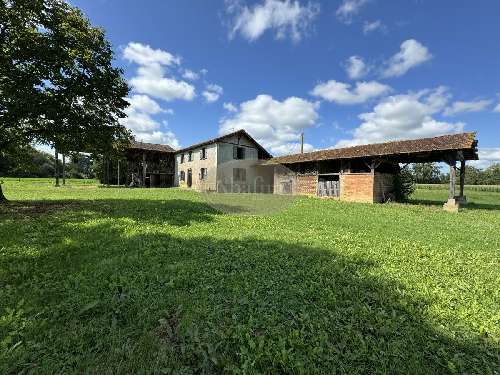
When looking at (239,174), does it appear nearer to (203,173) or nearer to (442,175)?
(203,173)

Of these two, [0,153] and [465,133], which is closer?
[0,153]

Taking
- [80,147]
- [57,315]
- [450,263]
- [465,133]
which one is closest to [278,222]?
[450,263]

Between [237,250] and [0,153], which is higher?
[0,153]

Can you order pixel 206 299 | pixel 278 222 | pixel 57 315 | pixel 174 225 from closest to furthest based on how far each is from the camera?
pixel 57 315, pixel 206 299, pixel 174 225, pixel 278 222

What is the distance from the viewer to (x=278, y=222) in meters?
9.80

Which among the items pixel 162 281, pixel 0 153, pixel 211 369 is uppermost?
pixel 0 153

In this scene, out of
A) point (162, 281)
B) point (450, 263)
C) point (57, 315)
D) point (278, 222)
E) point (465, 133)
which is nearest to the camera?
point (57, 315)

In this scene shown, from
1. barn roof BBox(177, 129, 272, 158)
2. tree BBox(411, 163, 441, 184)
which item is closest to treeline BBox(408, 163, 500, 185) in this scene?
tree BBox(411, 163, 441, 184)

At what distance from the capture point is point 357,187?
63.1ft

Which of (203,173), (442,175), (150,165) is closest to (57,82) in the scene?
(203,173)

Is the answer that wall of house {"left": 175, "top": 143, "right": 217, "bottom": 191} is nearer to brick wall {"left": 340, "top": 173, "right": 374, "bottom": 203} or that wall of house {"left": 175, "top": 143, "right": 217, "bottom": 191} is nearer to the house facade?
the house facade

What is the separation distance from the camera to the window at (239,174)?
28.6 m

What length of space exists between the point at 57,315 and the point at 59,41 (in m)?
11.7

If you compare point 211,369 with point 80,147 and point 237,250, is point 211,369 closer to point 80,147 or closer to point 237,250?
point 237,250
